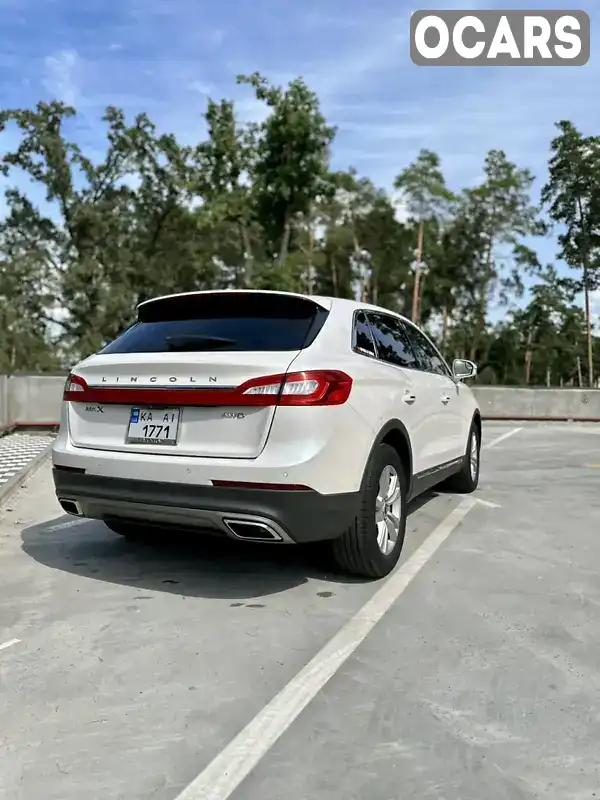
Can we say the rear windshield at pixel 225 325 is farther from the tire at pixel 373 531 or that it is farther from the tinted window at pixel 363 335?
the tire at pixel 373 531

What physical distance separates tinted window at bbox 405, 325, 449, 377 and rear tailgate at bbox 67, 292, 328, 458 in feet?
5.62

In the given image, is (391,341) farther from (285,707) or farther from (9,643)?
(9,643)

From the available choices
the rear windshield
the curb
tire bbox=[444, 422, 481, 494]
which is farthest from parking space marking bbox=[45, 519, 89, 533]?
tire bbox=[444, 422, 481, 494]

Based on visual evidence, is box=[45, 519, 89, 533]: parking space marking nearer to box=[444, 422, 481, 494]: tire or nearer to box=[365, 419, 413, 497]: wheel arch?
box=[365, 419, 413, 497]: wheel arch

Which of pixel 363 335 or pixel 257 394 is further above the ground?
pixel 363 335

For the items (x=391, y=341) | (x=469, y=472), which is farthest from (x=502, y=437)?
(x=391, y=341)

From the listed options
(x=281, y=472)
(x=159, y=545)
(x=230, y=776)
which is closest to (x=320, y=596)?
(x=281, y=472)

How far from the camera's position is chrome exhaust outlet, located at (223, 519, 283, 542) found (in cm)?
383

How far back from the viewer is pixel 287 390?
12.6ft

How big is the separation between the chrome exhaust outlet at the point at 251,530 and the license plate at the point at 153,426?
0.55 meters

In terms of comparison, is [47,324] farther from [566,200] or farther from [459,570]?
[459,570]

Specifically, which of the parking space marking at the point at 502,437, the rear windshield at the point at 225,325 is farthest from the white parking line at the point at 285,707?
the parking space marking at the point at 502,437

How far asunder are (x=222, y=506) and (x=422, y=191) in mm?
47664

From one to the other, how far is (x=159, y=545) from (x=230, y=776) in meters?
2.99
